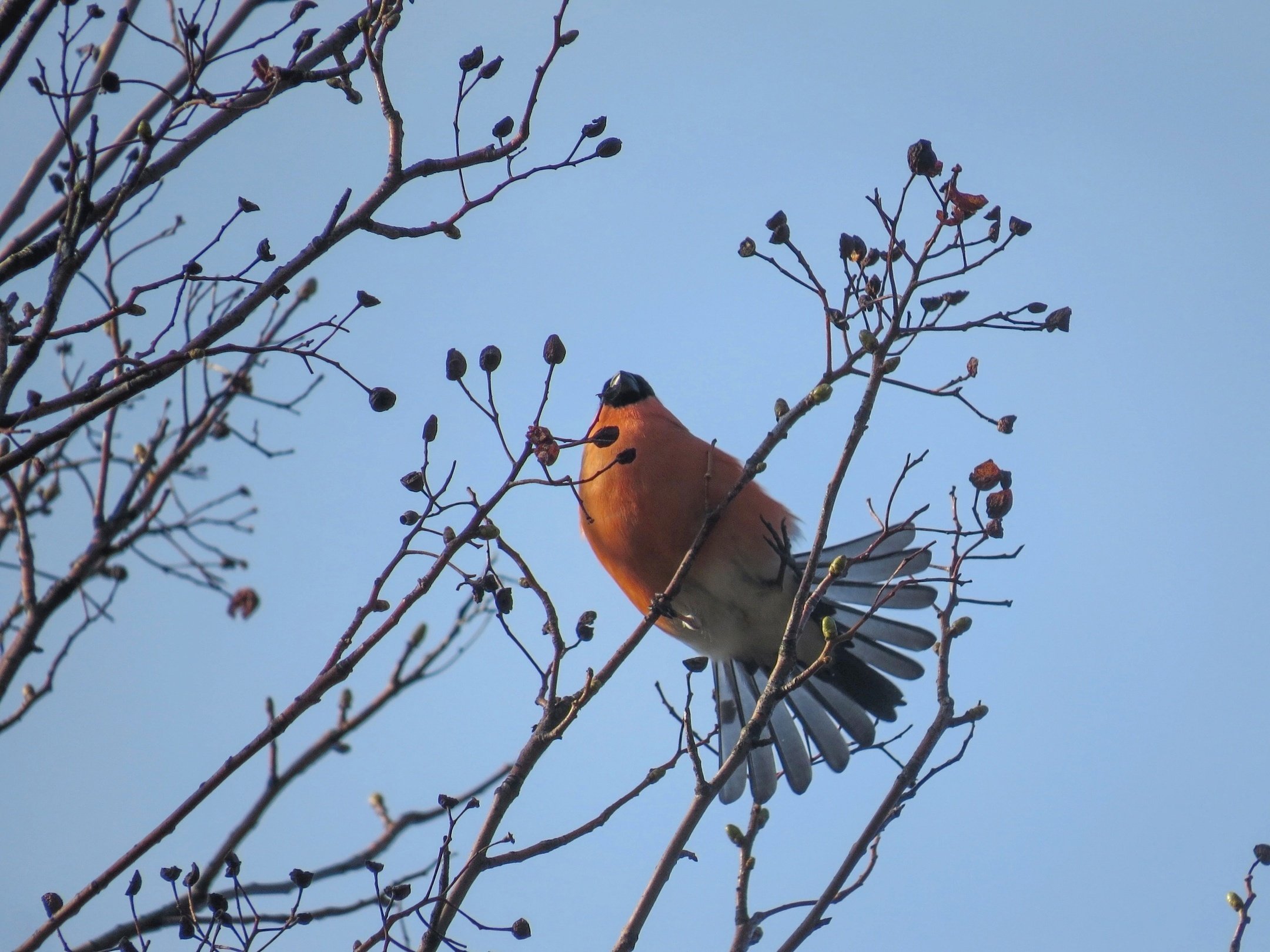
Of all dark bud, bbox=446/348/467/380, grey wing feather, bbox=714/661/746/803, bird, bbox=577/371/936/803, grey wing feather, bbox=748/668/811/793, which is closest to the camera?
dark bud, bbox=446/348/467/380

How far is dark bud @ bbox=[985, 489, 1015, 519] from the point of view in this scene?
9.15 feet

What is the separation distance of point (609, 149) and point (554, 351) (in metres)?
0.44

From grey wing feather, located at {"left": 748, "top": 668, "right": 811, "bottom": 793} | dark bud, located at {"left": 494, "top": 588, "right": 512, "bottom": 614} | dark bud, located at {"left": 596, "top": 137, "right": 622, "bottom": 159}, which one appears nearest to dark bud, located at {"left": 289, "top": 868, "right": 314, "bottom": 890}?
dark bud, located at {"left": 494, "top": 588, "right": 512, "bottom": 614}

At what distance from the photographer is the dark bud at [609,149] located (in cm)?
256

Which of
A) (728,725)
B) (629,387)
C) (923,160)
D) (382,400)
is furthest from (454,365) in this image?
(629,387)

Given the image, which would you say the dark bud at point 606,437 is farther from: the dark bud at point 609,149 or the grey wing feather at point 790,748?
the grey wing feather at point 790,748

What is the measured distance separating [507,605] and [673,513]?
1984 millimetres

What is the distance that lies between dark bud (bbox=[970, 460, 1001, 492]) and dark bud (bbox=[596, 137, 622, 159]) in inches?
39.8

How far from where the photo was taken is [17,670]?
3.15 metres

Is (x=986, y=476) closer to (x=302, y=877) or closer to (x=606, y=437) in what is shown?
(x=606, y=437)

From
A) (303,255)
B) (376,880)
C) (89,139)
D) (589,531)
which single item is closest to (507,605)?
(376,880)

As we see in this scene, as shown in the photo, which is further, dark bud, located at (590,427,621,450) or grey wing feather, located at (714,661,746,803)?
grey wing feather, located at (714,661,746,803)

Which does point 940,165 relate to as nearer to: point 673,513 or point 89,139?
point 89,139

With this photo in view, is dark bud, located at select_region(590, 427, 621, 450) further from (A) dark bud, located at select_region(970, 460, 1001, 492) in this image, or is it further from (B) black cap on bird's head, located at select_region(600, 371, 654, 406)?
(B) black cap on bird's head, located at select_region(600, 371, 654, 406)
